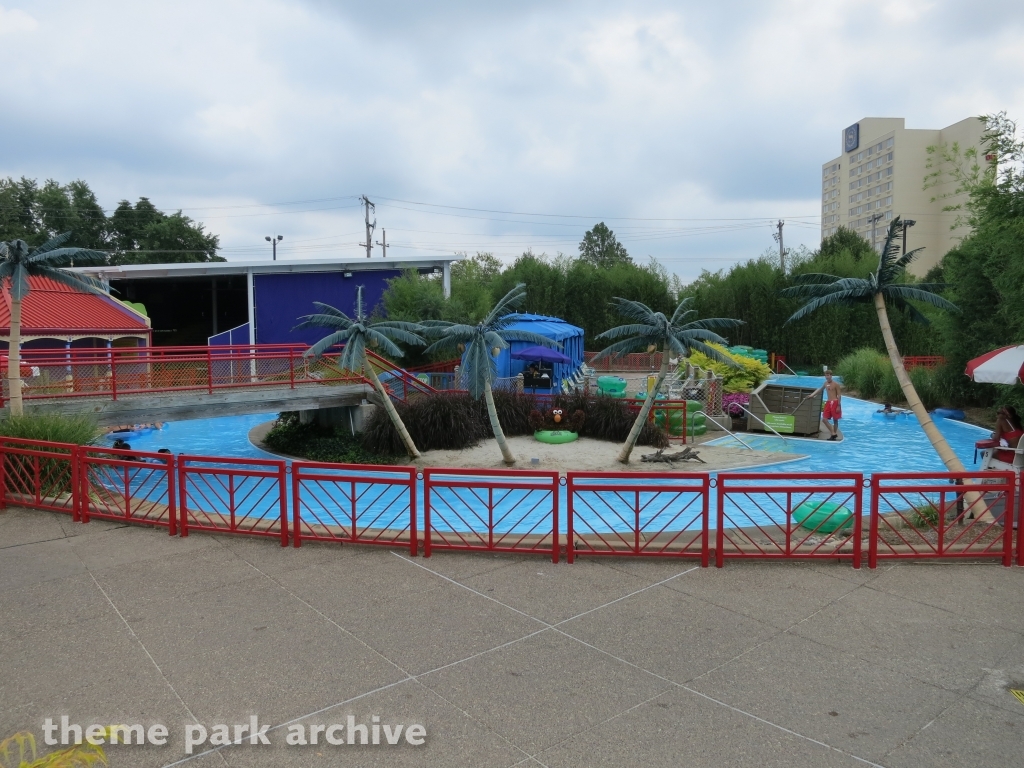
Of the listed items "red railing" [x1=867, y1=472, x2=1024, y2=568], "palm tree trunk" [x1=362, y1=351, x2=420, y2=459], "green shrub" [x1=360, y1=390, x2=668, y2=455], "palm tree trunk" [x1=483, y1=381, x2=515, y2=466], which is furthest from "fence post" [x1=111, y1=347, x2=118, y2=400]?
"red railing" [x1=867, y1=472, x2=1024, y2=568]

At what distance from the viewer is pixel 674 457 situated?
53.6ft

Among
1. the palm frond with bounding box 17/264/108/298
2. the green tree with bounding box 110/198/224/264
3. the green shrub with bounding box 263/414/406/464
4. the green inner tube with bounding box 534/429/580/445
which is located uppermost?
the green tree with bounding box 110/198/224/264

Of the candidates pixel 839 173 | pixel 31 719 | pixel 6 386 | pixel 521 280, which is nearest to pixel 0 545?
pixel 31 719

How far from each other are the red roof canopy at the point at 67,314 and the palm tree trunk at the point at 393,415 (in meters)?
10.8

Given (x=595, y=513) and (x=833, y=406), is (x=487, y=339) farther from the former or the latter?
(x=833, y=406)

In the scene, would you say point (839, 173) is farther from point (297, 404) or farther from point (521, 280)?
point (297, 404)

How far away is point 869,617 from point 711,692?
206 cm

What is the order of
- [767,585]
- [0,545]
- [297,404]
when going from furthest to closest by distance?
[297,404] → [0,545] → [767,585]

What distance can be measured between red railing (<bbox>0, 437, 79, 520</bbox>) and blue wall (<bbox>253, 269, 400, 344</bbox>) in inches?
569

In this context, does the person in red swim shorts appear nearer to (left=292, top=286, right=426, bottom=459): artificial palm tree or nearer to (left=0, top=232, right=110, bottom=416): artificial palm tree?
(left=292, top=286, right=426, bottom=459): artificial palm tree

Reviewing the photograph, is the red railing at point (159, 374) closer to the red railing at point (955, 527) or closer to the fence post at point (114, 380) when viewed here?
the fence post at point (114, 380)

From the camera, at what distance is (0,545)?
8117 mm

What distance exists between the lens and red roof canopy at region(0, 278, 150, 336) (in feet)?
68.4

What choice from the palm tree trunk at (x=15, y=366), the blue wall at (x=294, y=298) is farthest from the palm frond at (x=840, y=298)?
the blue wall at (x=294, y=298)
